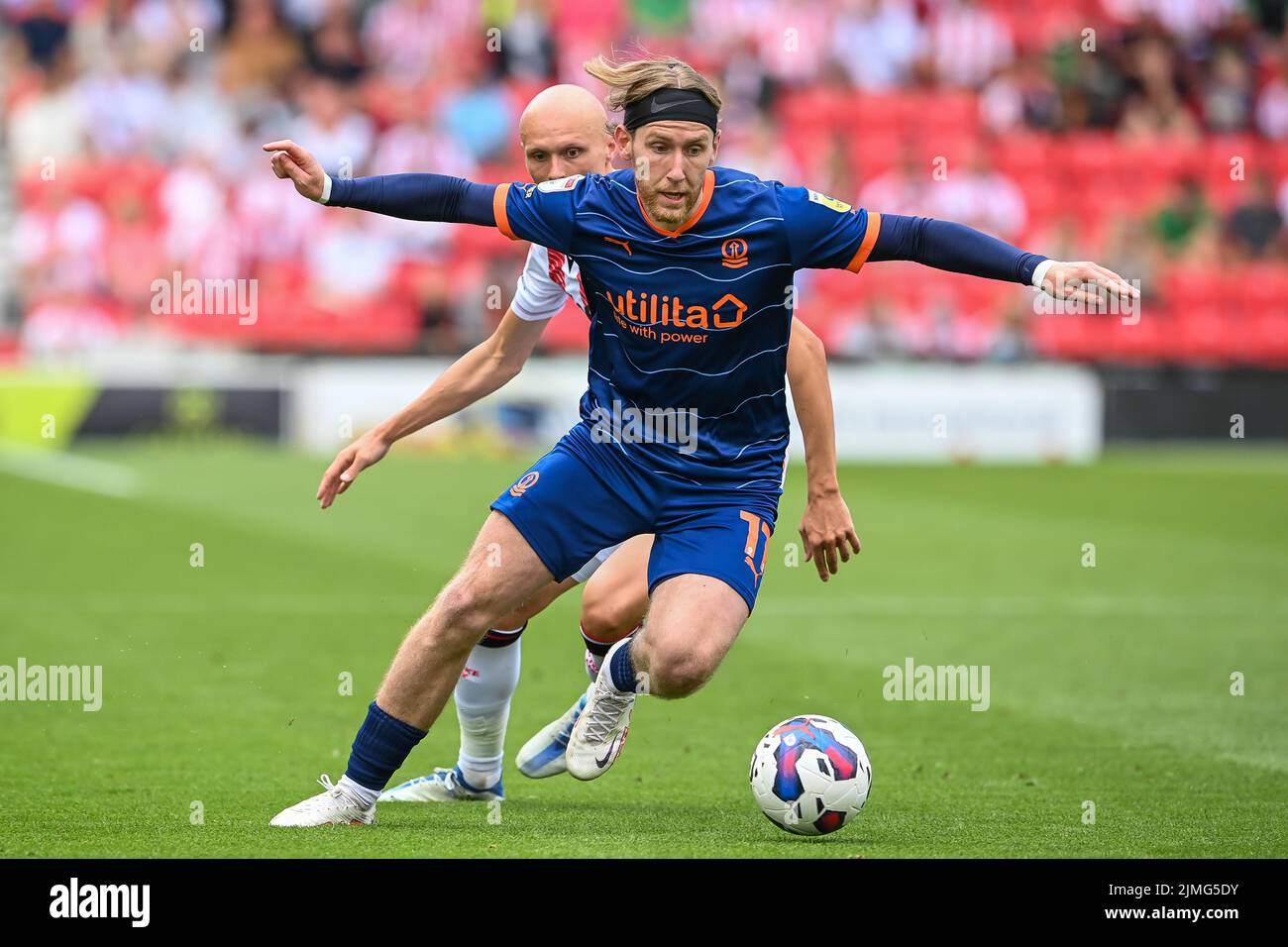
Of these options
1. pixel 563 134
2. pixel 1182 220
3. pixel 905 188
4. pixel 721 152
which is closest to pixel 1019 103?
pixel 1182 220

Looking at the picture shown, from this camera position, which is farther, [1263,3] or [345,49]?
[1263,3]

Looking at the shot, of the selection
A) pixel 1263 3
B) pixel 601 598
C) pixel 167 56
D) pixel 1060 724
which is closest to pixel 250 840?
pixel 601 598

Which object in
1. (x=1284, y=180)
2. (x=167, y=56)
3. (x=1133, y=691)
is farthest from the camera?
(x=1284, y=180)

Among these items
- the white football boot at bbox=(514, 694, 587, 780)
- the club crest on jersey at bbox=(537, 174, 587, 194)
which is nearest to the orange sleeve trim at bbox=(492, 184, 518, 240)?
the club crest on jersey at bbox=(537, 174, 587, 194)

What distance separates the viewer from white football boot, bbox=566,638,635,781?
6.41 m

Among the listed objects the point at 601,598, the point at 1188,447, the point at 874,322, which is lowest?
the point at 601,598

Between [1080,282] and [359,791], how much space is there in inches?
104

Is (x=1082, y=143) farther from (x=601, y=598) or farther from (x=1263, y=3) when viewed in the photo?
(x=601, y=598)

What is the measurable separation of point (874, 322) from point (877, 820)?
16608mm

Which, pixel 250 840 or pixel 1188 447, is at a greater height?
pixel 1188 447

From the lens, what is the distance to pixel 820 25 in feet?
86.0

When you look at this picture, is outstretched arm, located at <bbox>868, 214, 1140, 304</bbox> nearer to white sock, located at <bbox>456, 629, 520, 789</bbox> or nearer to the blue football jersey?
the blue football jersey

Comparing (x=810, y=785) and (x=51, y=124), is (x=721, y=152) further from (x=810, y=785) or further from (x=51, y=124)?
(x=810, y=785)

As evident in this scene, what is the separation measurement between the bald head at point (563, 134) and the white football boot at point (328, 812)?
7.56 ft
